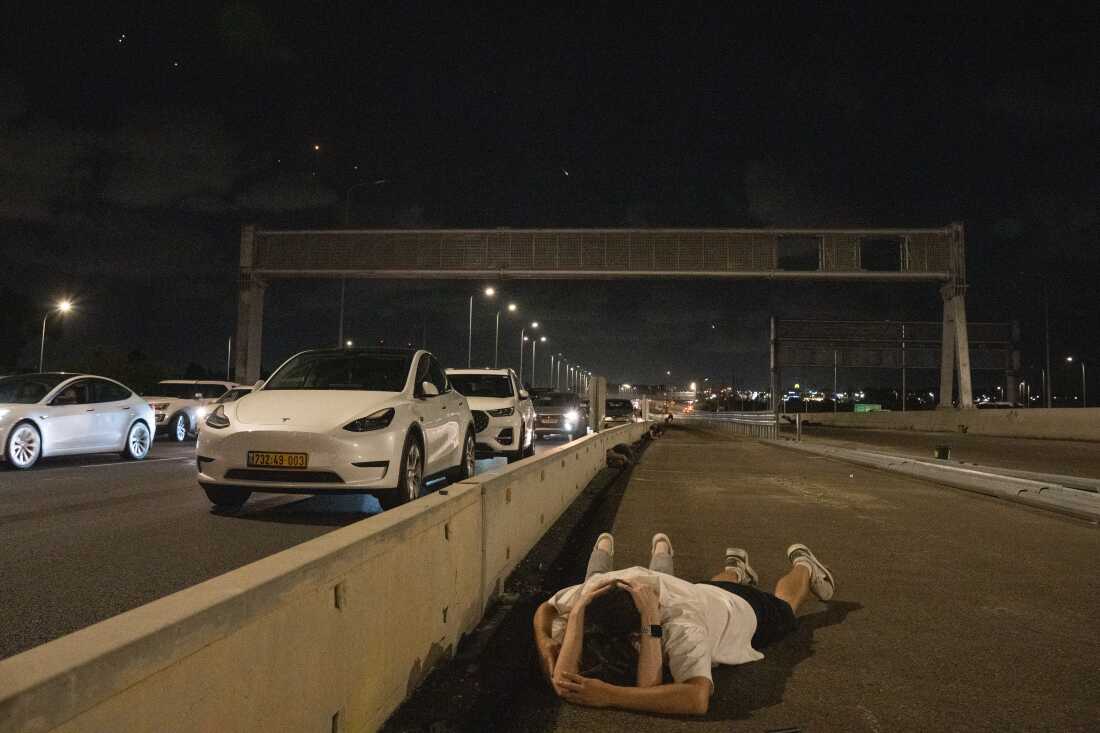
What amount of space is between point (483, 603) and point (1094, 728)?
3165 mm

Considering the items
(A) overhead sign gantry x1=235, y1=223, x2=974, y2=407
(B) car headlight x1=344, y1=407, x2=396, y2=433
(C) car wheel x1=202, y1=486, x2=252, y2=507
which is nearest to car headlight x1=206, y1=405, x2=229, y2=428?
(C) car wheel x1=202, y1=486, x2=252, y2=507

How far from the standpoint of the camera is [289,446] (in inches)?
277

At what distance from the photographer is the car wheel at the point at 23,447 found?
460 inches

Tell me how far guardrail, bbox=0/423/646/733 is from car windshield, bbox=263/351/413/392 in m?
4.09

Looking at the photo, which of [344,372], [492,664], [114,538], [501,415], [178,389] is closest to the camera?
[492,664]

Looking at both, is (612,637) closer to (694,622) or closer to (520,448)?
(694,622)

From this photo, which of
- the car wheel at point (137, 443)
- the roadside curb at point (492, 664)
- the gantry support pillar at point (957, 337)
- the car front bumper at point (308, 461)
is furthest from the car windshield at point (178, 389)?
the gantry support pillar at point (957, 337)

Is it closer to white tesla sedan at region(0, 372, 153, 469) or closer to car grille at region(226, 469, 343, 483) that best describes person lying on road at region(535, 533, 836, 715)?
car grille at region(226, 469, 343, 483)

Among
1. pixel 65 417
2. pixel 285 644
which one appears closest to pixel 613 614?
pixel 285 644

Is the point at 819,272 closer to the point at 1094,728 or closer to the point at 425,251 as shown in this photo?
the point at 425,251

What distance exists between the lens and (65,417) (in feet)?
41.0

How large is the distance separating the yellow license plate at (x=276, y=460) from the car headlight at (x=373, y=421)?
46 centimetres

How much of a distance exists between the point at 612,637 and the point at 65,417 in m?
11.9

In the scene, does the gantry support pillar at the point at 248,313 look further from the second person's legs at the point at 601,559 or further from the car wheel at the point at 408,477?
the second person's legs at the point at 601,559
